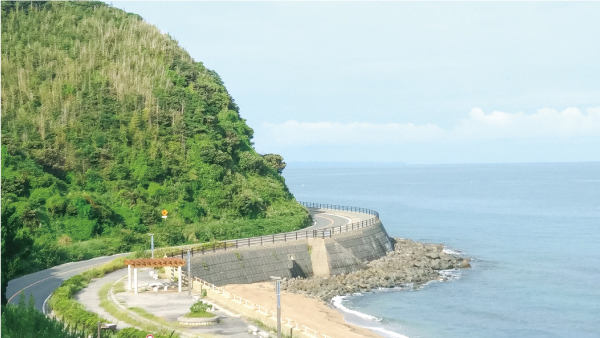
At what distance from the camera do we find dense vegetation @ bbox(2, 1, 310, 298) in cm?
5694

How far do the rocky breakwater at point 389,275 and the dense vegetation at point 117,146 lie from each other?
10.1 m

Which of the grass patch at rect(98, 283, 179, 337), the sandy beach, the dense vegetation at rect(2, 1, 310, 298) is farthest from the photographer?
the dense vegetation at rect(2, 1, 310, 298)

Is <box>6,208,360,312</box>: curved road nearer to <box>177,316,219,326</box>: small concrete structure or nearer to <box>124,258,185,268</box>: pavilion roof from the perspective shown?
<box>124,258,185,268</box>: pavilion roof

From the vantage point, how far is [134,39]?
280 ft

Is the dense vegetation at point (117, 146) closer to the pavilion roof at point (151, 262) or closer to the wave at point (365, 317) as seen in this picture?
the pavilion roof at point (151, 262)

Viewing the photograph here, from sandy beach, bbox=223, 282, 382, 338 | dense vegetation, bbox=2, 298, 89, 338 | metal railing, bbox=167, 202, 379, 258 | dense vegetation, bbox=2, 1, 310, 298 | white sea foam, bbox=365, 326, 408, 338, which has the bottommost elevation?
white sea foam, bbox=365, 326, 408, 338

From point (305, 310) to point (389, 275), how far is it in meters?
15.7

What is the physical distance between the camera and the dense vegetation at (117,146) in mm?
56938

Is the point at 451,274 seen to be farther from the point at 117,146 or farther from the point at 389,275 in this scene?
the point at 117,146

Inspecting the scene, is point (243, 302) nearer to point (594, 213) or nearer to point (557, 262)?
point (557, 262)

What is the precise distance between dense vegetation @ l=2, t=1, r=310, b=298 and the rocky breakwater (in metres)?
10.1

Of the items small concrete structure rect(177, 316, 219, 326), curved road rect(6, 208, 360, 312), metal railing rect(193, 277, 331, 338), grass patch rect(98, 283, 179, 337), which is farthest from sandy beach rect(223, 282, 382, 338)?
curved road rect(6, 208, 360, 312)

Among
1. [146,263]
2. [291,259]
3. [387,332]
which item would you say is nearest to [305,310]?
[387,332]

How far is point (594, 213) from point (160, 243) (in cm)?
10306
